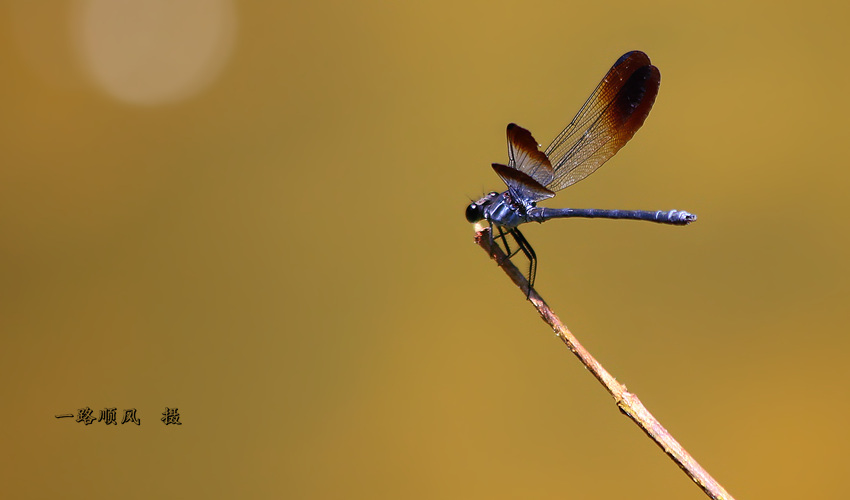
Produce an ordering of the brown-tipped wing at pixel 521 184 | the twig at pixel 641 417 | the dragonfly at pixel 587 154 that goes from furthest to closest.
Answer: the dragonfly at pixel 587 154 → the brown-tipped wing at pixel 521 184 → the twig at pixel 641 417

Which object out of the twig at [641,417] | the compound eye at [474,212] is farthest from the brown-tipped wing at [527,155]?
the twig at [641,417]

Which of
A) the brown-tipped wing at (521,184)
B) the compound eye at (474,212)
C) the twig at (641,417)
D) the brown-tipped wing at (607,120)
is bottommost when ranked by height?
the twig at (641,417)

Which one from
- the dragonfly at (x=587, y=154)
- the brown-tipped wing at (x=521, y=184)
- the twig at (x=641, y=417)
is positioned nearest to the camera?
the twig at (x=641, y=417)

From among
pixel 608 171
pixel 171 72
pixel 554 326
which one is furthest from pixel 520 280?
pixel 171 72

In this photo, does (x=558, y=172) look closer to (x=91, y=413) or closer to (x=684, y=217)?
(x=684, y=217)

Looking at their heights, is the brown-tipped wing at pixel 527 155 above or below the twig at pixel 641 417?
above

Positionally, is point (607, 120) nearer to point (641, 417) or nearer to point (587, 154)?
point (587, 154)

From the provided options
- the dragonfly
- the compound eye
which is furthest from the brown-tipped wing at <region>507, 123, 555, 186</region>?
the compound eye

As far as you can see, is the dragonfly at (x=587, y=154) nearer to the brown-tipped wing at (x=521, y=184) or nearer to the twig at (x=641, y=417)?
the brown-tipped wing at (x=521, y=184)
